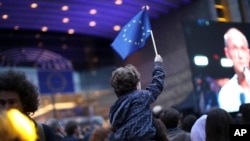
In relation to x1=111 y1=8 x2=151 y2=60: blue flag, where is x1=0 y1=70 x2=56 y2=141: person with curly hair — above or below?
below

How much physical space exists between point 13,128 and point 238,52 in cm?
909

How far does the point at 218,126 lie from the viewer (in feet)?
10.7

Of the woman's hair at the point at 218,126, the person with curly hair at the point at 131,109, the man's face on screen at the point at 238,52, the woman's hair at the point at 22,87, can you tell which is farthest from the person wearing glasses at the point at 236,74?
the woman's hair at the point at 22,87

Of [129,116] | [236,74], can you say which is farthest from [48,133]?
[236,74]

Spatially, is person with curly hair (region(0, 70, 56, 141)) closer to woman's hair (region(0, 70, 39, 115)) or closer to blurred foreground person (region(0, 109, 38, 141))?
woman's hair (region(0, 70, 39, 115))

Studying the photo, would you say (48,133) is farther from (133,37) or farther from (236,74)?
(236,74)

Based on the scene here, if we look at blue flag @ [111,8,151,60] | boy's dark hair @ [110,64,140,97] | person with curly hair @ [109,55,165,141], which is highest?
blue flag @ [111,8,151,60]

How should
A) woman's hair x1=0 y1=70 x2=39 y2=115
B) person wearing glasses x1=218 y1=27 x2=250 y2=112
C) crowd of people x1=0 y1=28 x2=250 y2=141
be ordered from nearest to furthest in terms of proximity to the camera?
crowd of people x1=0 y1=28 x2=250 y2=141, woman's hair x1=0 y1=70 x2=39 y2=115, person wearing glasses x1=218 y1=27 x2=250 y2=112

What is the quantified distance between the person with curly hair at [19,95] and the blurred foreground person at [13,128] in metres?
0.82

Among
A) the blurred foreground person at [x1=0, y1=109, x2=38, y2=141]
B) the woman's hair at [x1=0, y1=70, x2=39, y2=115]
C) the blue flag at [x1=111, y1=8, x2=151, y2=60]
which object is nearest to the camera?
the blurred foreground person at [x1=0, y1=109, x2=38, y2=141]

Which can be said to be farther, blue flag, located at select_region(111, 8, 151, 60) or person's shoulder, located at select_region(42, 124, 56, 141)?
blue flag, located at select_region(111, 8, 151, 60)

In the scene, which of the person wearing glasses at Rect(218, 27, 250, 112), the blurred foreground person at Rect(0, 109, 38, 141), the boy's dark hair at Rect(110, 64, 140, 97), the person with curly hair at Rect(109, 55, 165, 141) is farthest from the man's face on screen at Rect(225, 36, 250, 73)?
the blurred foreground person at Rect(0, 109, 38, 141)

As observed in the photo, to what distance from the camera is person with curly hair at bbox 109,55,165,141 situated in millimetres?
3271

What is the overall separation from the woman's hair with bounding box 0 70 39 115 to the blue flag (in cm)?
311
